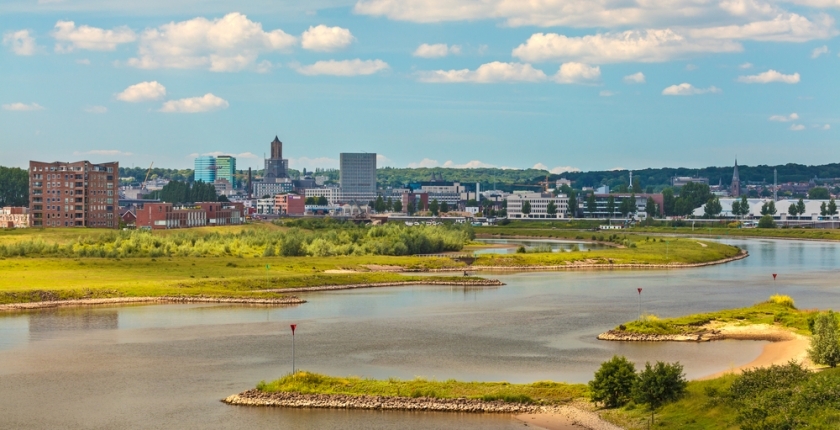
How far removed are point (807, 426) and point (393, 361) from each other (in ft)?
70.8

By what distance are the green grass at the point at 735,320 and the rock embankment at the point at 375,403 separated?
18.4 metres

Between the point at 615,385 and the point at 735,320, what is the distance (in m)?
23.5

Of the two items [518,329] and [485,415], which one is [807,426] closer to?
[485,415]

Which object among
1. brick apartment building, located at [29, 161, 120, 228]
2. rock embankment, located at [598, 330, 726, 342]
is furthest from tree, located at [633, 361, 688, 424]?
brick apartment building, located at [29, 161, 120, 228]

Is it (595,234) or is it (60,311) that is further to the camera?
(595,234)

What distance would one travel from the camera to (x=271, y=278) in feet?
264

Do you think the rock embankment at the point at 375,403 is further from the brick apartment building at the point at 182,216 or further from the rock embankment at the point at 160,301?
the brick apartment building at the point at 182,216

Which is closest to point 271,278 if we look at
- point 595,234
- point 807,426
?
point 807,426

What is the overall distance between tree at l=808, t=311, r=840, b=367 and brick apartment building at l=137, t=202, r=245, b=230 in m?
119

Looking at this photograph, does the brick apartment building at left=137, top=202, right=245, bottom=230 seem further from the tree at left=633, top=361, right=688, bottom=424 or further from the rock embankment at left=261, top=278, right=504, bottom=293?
the tree at left=633, top=361, right=688, bottom=424

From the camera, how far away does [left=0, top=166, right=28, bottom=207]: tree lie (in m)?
191

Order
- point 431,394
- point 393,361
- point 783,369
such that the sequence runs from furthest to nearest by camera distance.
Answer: point 393,361, point 431,394, point 783,369

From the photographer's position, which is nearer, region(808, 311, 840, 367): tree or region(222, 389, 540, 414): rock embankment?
region(222, 389, 540, 414): rock embankment

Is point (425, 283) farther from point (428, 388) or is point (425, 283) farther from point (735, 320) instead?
point (428, 388)
